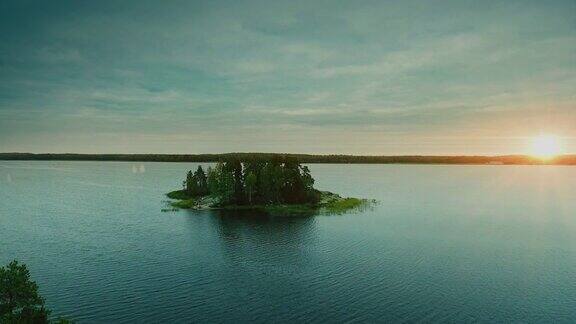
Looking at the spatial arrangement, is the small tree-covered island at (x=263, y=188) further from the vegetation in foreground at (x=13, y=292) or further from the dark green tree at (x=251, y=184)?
the vegetation in foreground at (x=13, y=292)

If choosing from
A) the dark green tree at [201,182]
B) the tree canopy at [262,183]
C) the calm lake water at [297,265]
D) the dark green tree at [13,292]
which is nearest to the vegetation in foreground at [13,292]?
the dark green tree at [13,292]

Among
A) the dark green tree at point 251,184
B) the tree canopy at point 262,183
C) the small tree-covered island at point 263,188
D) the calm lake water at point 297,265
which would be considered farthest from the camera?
the tree canopy at point 262,183

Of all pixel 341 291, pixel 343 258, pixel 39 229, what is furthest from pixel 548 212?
pixel 39 229

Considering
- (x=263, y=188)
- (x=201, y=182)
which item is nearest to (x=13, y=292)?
(x=263, y=188)

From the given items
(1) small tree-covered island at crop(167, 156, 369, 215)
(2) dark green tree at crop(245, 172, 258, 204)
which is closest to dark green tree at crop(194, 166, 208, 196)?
(1) small tree-covered island at crop(167, 156, 369, 215)

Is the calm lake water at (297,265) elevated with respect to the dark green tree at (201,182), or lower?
lower

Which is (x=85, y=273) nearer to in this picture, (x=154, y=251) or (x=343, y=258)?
(x=154, y=251)

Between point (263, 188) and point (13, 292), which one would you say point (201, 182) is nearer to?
point (263, 188)
